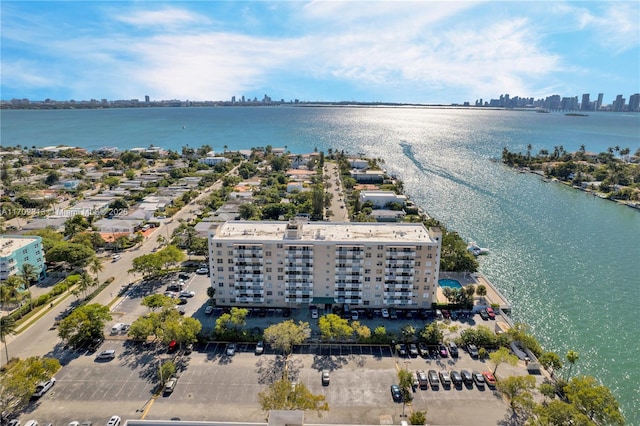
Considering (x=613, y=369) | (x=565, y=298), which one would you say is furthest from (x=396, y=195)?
(x=613, y=369)

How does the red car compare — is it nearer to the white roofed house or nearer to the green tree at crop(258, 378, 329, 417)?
the green tree at crop(258, 378, 329, 417)

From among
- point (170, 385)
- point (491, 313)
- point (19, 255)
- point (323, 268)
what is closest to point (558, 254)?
point (491, 313)

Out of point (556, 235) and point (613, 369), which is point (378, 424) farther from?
point (556, 235)

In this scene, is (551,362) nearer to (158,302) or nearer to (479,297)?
(479,297)

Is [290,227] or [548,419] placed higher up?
[290,227]

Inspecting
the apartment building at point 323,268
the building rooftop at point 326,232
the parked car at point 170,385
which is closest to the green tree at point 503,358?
the apartment building at point 323,268

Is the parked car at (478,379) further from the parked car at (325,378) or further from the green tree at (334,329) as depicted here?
the parked car at (325,378)

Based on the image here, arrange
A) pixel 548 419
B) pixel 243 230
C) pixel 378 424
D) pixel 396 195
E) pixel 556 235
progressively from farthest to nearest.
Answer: pixel 396 195 → pixel 556 235 → pixel 243 230 → pixel 378 424 → pixel 548 419

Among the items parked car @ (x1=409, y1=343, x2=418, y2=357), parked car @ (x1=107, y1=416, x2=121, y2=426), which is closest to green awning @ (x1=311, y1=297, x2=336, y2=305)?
parked car @ (x1=409, y1=343, x2=418, y2=357)
